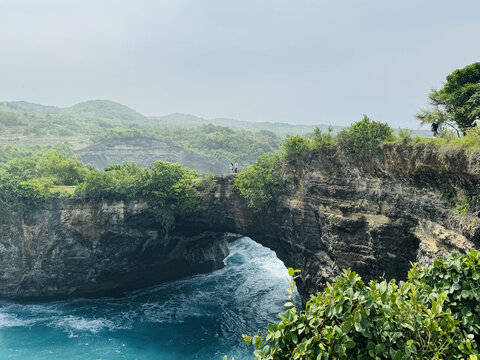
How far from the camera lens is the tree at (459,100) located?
16.9 m

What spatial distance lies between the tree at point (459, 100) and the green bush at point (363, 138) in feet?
10.3

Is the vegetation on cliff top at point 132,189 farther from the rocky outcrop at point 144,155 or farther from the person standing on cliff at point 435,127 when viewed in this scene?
the rocky outcrop at point 144,155

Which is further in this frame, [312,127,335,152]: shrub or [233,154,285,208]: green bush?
[233,154,285,208]: green bush

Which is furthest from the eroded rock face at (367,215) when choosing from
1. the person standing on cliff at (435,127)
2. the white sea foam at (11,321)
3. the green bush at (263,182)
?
the white sea foam at (11,321)

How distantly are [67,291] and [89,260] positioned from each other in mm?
4202

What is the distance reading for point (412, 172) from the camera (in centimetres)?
1691

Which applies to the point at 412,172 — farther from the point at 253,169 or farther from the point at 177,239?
the point at 177,239

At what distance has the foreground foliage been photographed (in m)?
5.47

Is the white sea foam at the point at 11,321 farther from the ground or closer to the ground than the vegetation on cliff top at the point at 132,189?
closer to the ground

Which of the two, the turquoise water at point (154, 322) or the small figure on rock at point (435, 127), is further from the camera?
the turquoise water at point (154, 322)

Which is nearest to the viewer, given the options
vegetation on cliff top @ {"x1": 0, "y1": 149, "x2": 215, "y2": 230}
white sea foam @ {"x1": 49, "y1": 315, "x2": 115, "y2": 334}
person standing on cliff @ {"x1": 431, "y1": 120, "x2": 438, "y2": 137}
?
person standing on cliff @ {"x1": 431, "y1": 120, "x2": 438, "y2": 137}

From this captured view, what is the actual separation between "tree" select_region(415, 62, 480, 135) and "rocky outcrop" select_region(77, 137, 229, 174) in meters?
80.5

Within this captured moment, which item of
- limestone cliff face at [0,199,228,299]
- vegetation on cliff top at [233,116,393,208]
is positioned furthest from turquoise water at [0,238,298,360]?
vegetation on cliff top at [233,116,393,208]

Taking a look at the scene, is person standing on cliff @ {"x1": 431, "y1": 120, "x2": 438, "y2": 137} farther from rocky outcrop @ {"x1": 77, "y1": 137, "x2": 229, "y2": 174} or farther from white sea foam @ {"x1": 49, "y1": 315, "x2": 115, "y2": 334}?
rocky outcrop @ {"x1": 77, "y1": 137, "x2": 229, "y2": 174}
